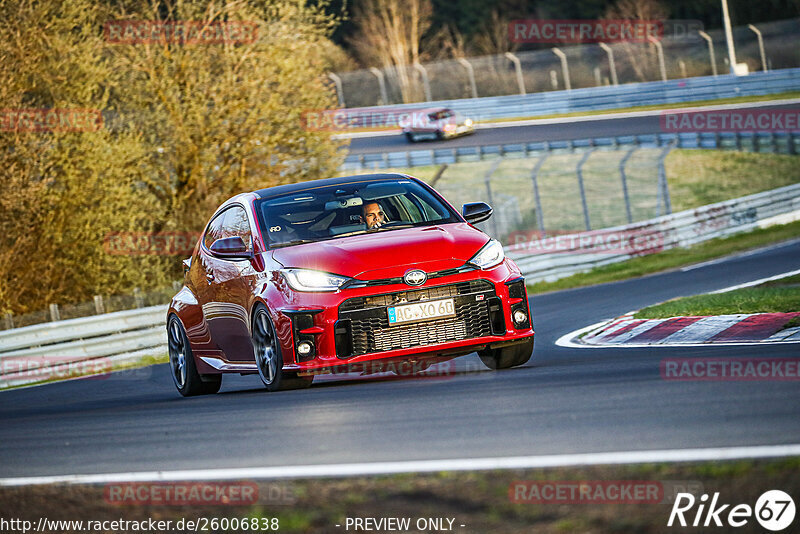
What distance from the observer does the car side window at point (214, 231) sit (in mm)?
10414

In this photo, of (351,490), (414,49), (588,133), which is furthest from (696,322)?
(414,49)

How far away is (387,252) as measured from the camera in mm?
8516

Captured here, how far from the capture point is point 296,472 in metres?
5.28

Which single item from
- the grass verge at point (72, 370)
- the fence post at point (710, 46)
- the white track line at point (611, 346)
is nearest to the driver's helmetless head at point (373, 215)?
the white track line at point (611, 346)

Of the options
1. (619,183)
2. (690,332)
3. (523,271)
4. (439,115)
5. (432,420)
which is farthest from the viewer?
(439,115)

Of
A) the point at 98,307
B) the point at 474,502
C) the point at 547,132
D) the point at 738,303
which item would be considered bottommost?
the point at 547,132

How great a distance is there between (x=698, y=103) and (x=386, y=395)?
39.0m

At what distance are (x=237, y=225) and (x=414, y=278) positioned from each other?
2.15m

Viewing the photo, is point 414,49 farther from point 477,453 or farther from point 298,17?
point 477,453

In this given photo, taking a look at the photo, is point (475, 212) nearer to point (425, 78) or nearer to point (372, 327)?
point (372, 327)

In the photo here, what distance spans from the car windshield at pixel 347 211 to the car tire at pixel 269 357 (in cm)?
61
